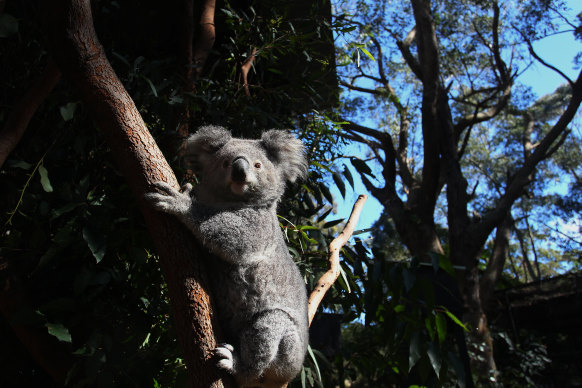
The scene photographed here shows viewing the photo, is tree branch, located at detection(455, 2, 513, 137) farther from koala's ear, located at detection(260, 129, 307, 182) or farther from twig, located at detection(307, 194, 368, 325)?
koala's ear, located at detection(260, 129, 307, 182)

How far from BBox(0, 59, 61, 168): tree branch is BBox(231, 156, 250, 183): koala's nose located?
769 millimetres

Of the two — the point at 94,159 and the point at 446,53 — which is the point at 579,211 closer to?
the point at 446,53

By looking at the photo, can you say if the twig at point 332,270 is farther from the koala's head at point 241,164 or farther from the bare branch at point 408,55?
the bare branch at point 408,55

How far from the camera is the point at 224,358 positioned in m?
1.35

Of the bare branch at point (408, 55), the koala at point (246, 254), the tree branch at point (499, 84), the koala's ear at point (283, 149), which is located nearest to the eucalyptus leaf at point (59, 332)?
the koala at point (246, 254)

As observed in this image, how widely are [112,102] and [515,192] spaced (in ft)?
25.2

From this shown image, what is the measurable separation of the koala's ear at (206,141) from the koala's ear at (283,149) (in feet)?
0.60

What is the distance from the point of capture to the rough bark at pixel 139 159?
1293mm

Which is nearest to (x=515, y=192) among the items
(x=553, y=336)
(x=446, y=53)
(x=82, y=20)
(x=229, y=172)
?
(x=553, y=336)

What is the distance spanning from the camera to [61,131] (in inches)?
85.6

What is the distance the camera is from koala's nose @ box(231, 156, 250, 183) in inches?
66.7

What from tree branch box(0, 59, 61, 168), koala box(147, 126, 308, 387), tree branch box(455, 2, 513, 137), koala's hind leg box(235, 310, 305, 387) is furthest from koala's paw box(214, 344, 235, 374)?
tree branch box(455, 2, 513, 137)

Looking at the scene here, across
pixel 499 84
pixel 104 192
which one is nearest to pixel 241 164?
pixel 104 192

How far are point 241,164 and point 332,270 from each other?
2.13 feet
